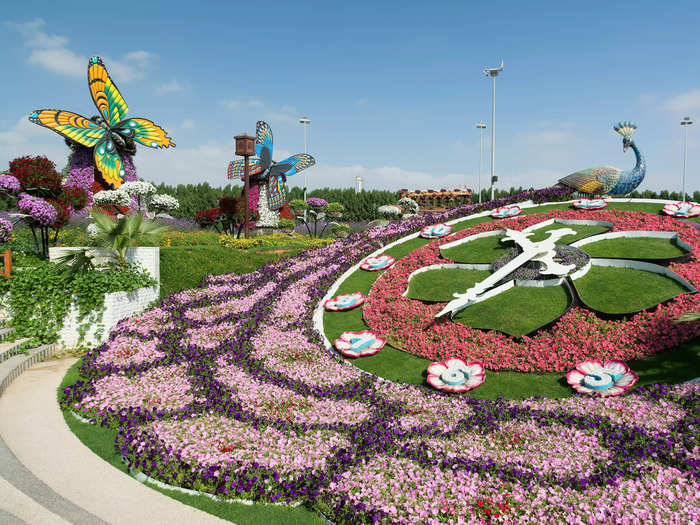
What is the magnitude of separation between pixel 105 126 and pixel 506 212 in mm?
30996

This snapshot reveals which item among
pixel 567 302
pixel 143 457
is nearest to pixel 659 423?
pixel 567 302

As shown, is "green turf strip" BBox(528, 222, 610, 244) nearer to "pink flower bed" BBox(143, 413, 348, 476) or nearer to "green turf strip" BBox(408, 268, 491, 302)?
"green turf strip" BBox(408, 268, 491, 302)

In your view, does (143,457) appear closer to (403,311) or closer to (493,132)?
(403,311)

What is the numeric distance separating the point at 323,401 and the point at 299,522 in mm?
3371

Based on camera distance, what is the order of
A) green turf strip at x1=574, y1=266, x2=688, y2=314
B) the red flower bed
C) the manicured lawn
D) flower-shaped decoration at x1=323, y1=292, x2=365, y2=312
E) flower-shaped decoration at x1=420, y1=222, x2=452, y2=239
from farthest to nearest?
flower-shaped decoration at x1=420, y1=222, x2=452, y2=239, the manicured lawn, flower-shaped decoration at x1=323, y1=292, x2=365, y2=312, green turf strip at x1=574, y1=266, x2=688, y2=314, the red flower bed

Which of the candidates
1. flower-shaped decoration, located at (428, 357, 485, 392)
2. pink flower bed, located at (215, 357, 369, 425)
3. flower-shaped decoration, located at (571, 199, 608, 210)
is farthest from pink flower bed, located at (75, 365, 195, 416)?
flower-shaped decoration, located at (571, 199, 608, 210)

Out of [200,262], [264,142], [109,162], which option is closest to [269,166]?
[264,142]

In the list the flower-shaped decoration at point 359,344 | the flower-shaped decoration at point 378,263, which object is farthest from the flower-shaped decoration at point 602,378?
the flower-shaped decoration at point 378,263

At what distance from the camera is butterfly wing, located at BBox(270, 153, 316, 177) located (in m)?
39.8

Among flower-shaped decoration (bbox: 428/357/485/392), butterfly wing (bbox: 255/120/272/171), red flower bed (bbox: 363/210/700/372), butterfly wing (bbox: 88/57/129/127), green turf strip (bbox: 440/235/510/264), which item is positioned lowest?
flower-shaped decoration (bbox: 428/357/485/392)

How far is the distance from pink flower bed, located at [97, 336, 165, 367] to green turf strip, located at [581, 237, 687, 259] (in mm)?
13217

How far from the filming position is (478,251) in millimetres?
16156

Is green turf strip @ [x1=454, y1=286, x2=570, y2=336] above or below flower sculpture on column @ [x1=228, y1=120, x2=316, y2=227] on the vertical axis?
below

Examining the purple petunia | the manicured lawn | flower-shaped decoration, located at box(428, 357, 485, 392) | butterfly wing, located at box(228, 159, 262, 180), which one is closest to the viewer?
flower-shaped decoration, located at box(428, 357, 485, 392)
